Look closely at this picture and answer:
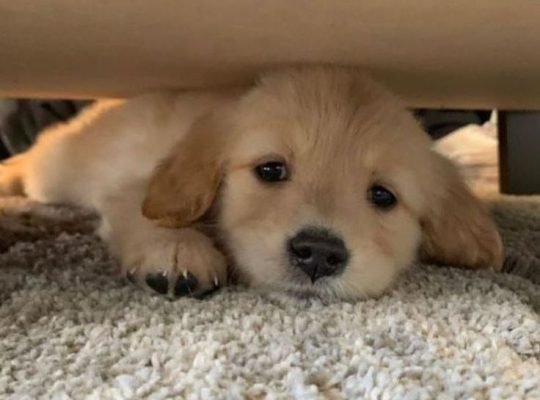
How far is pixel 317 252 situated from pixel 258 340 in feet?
0.90

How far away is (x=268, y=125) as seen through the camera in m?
1.61

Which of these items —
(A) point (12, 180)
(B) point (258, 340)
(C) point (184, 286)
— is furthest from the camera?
(A) point (12, 180)

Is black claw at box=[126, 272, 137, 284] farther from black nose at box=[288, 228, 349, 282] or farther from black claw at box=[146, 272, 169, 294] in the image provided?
black nose at box=[288, 228, 349, 282]

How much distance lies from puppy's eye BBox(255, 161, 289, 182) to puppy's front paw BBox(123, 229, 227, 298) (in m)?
0.15

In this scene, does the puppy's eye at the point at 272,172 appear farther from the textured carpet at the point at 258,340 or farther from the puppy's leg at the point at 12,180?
the puppy's leg at the point at 12,180

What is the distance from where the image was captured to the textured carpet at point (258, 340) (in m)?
1.00

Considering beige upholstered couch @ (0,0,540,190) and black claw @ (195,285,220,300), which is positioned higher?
beige upholstered couch @ (0,0,540,190)

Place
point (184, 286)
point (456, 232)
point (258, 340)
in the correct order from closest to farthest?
point (258, 340)
point (184, 286)
point (456, 232)

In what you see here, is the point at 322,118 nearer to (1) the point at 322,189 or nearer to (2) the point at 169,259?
(1) the point at 322,189

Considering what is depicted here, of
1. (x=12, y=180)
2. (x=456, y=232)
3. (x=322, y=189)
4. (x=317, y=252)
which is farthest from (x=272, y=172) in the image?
(x=12, y=180)

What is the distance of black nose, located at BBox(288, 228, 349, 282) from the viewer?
1.38m

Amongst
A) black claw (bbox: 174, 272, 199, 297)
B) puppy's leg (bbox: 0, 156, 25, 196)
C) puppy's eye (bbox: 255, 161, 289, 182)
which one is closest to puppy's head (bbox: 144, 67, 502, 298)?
puppy's eye (bbox: 255, 161, 289, 182)

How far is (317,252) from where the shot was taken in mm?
1392

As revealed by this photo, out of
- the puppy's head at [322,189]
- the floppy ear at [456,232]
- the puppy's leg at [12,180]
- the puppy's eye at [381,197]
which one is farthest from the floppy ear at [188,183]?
the puppy's leg at [12,180]
